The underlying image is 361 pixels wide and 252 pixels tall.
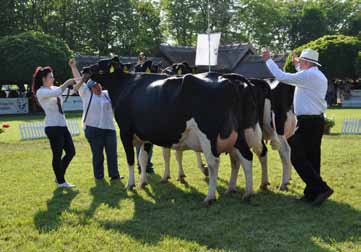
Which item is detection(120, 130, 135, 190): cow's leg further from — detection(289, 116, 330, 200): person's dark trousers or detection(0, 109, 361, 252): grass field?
detection(289, 116, 330, 200): person's dark trousers

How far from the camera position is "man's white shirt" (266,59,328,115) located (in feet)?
22.7

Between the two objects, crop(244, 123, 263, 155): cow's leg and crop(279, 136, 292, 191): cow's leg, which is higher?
crop(244, 123, 263, 155): cow's leg

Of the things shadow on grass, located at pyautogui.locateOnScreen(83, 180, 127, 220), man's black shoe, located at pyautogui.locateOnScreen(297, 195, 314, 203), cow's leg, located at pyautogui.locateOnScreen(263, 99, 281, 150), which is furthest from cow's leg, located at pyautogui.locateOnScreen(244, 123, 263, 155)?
shadow on grass, located at pyautogui.locateOnScreen(83, 180, 127, 220)

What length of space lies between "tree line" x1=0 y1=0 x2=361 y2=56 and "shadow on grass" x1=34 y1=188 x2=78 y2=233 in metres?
39.1

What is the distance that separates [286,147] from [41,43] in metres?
30.0

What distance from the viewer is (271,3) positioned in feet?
220

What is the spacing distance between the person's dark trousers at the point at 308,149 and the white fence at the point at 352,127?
10.6 metres

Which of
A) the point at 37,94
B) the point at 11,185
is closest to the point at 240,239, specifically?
the point at 37,94

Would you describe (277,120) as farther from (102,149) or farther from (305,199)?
(102,149)

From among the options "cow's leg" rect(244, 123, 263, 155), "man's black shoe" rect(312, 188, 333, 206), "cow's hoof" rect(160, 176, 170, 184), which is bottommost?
"cow's hoof" rect(160, 176, 170, 184)

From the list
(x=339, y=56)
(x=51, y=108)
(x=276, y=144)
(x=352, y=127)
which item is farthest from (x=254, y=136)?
(x=339, y=56)

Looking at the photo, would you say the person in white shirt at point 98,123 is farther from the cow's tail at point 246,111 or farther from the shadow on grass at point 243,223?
the cow's tail at point 246,111

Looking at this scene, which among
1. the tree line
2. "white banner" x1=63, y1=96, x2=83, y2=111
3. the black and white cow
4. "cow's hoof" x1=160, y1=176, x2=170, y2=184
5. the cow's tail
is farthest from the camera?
the tree line

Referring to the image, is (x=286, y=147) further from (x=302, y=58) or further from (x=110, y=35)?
(x=110, y=35)
